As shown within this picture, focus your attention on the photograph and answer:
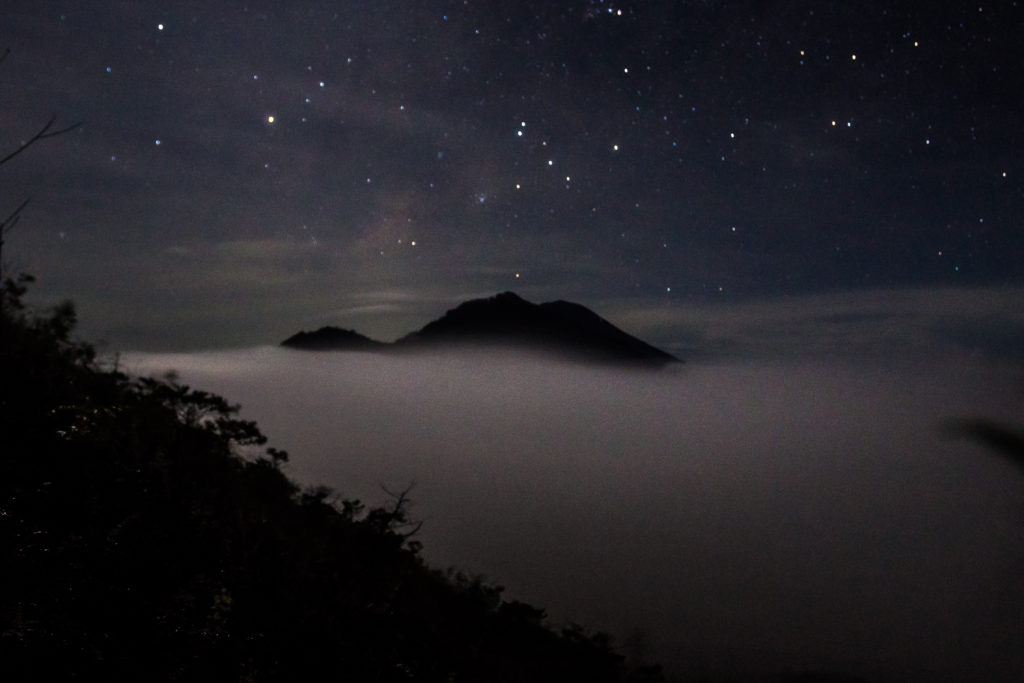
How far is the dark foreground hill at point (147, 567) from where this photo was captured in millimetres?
2658

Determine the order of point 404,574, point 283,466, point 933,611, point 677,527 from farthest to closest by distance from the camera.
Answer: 1. point 677,527
2. point 933,611
3. point 283,466
4. point 404,574

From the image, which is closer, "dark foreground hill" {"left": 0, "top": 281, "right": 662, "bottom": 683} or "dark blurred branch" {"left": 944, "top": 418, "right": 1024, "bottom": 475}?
"dark foreground hill" {"left": 0, "top": 281, "right": 662, "bottom": 683}

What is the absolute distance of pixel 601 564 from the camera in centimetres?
10112

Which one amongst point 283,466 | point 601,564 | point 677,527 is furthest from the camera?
point 677,527

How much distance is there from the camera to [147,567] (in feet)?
10.9

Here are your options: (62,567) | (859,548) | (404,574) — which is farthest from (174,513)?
(859,548)

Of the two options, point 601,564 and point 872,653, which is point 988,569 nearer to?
point 872,653

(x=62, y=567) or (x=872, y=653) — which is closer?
(x=62, y=567)

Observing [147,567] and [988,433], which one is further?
[988,433]

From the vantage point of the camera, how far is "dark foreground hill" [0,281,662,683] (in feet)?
8.72

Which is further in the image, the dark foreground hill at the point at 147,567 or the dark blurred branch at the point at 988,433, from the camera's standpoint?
the dark blurred branch at the point at 988,433

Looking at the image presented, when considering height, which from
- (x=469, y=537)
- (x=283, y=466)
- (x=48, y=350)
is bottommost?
(x=469, y=537)

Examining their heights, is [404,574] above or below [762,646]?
above

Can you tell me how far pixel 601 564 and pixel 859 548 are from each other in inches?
3188
